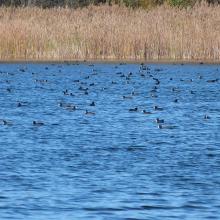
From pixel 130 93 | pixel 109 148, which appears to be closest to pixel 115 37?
pixel 130 93

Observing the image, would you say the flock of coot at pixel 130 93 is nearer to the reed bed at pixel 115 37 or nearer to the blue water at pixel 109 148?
the blue water at pixel 109 148

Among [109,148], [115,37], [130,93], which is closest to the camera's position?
[109,148]

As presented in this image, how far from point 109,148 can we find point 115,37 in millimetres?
16516

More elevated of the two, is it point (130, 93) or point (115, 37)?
point (115, 37)

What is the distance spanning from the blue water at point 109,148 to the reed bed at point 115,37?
265cm

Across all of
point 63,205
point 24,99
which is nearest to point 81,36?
point 24,99

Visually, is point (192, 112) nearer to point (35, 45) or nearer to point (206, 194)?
point (206, 194)

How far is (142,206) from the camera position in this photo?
12328 millimetres

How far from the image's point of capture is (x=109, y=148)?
17.0 metres

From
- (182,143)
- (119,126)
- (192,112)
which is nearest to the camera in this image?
(182,143)

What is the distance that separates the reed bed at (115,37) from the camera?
33125 mm

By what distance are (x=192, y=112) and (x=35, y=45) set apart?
461 inches

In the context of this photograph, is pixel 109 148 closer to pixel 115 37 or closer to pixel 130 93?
pixel 130 93

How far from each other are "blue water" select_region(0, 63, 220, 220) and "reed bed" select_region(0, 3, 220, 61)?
265cm
